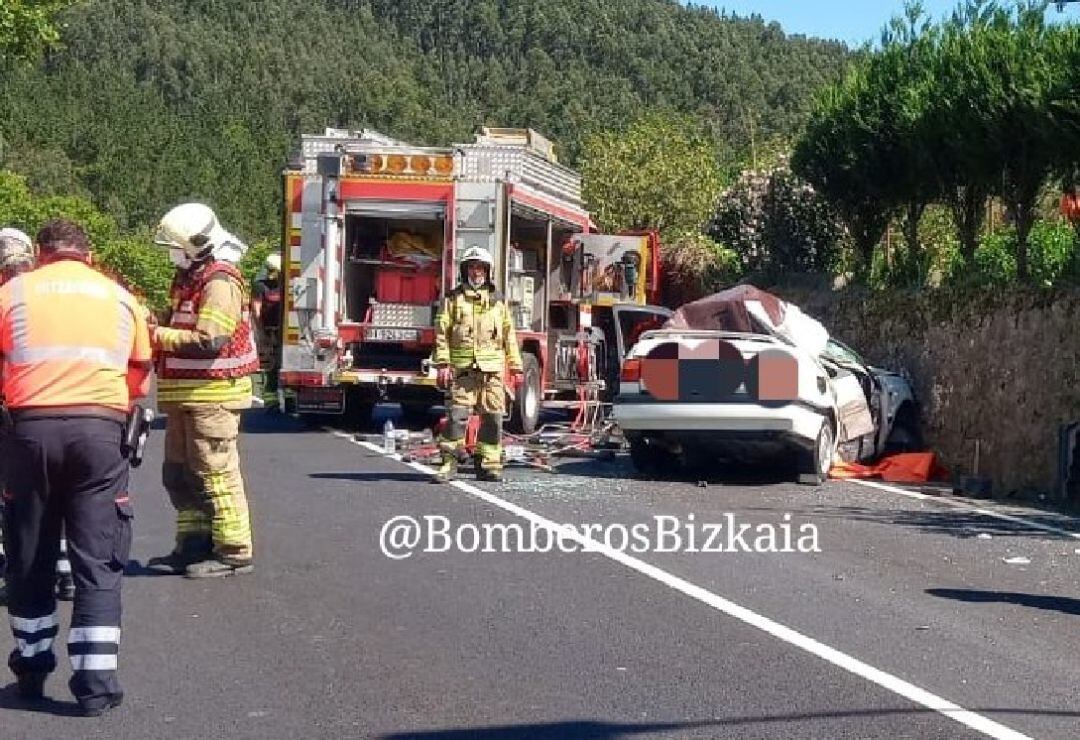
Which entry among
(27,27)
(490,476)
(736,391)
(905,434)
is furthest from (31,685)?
(27,27)

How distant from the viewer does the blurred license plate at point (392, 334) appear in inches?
688

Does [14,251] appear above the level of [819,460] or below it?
above

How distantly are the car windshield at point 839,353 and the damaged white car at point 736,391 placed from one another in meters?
0.31

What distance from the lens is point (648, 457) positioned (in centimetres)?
1403

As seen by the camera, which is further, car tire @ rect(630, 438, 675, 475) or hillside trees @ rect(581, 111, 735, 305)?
hillside trees @ rect(581, 111, 735, 305)

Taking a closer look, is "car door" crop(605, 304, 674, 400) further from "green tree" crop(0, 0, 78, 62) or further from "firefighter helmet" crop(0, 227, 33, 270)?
"green tree" crop(0, 0, 78, 62)

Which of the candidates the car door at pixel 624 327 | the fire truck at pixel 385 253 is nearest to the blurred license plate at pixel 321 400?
the fire truck at pixel 385 253

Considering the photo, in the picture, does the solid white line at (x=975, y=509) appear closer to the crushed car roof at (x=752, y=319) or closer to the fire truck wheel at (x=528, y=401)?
the crushed car roof at (x=752, y=319)

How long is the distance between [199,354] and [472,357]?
14.9ft

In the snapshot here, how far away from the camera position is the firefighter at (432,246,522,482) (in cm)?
1268

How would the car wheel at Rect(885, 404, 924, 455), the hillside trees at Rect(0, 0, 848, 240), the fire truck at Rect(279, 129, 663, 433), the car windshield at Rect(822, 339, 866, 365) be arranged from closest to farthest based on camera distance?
1. the car windshield at Rect(822, 339, 866, 365)
2. the car wheel at Rect(885, 404, 924, 455)
3. the fire truck at Rect(279, 129, 663, 433)
4. the hillside trees at Rect(0, 0, 848, 240)

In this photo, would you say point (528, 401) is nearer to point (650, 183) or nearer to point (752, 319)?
point (752, 319)

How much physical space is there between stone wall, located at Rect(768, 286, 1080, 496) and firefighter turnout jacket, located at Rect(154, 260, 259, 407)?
305 inches

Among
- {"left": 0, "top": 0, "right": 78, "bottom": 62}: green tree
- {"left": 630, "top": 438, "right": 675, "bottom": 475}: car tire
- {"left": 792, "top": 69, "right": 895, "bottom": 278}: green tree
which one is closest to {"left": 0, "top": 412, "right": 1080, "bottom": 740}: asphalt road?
{"left": 630, "top": 438, "right": 675, "bottom": 475}: car tire
